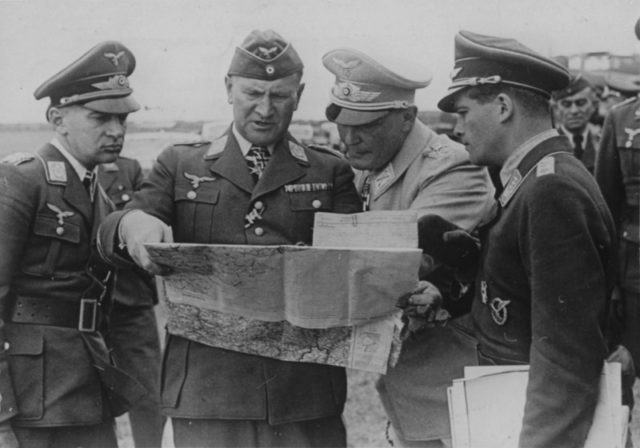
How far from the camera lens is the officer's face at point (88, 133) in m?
3.37

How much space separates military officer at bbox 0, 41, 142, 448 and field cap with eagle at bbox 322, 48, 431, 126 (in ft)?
3.41

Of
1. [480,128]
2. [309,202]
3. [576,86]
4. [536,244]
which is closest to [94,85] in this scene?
[309,202]

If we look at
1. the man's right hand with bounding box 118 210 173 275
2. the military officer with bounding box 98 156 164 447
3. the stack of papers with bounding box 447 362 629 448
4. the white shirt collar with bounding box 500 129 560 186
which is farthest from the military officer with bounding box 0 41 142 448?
the white shirt collar with bounding box 500 129 560 186

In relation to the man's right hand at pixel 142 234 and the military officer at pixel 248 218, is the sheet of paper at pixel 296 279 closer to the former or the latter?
the man's right hand at pixel 142 234

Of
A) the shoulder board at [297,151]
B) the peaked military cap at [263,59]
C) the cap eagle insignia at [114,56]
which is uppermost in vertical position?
the peaked military cap at [263,59]

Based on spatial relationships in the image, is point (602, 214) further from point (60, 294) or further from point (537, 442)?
point (60, 294)

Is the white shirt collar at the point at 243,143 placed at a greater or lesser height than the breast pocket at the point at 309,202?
greater

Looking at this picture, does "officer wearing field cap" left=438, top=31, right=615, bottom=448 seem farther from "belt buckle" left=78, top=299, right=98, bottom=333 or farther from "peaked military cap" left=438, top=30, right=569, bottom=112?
"belt buckle" left=78, top=299, right=98, bottom=333

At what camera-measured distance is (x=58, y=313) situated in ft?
10.5

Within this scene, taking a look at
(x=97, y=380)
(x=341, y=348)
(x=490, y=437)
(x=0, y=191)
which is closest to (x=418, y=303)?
(x=341, y=348)

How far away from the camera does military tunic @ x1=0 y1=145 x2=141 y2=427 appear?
306cm

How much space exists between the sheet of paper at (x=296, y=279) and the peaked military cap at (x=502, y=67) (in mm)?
669

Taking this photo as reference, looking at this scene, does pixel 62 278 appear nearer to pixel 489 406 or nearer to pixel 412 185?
pixel 412 185

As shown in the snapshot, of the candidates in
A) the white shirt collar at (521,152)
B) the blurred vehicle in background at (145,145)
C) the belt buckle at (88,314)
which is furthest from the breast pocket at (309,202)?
the blurred vehicle in background at (145,145)
